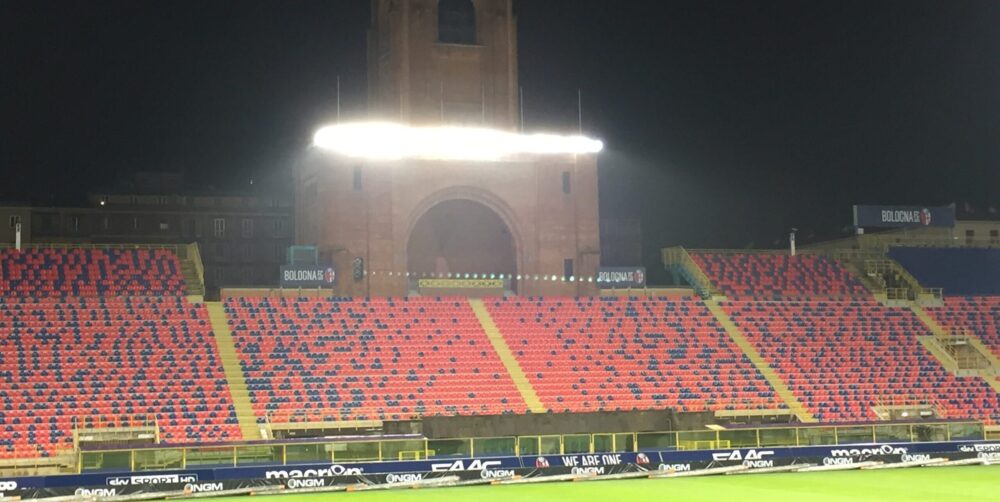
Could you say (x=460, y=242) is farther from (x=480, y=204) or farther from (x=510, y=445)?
(x=510, y=445)

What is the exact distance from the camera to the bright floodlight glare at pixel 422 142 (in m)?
61.2

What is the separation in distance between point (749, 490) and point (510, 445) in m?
8.37

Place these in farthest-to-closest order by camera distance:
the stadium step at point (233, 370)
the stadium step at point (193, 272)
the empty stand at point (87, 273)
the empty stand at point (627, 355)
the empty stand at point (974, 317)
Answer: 1. the empty stand at point (974, 317)
2. the stadium step at point (193, 272)
3. the empty stand at point (87, 273)
4. the empty stand at point (627, 355)
5. the stadium step at point (233, 370)

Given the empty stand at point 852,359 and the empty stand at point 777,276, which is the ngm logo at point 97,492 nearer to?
the empty stand at point 852,359

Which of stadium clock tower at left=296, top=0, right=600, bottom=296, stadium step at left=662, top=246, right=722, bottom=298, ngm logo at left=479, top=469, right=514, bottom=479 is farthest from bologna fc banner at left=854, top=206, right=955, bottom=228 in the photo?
ngm logo at left=479, top=469, right=514, bottom=479

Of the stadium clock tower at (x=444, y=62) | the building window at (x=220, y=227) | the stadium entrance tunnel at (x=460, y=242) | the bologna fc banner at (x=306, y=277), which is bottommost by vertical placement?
the bologna fc banner at (x=306, y=277)

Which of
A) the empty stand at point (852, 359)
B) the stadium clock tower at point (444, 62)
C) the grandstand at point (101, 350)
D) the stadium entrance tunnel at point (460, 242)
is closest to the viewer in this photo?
the grandstand at point (101, 350)

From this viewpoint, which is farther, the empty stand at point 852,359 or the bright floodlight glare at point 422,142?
the bright floodlight glare at point 422,142

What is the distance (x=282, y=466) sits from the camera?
38062 mm

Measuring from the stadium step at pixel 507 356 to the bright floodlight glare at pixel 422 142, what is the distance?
7.31m

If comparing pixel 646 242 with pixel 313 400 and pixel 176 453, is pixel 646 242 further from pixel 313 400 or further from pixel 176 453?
pixel 176 453

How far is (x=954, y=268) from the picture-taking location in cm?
6900

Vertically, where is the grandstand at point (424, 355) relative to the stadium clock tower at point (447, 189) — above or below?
below

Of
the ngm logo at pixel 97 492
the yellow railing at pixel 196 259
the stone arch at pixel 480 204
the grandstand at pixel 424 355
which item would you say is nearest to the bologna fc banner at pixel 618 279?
the grandstand at pixel 424 355
